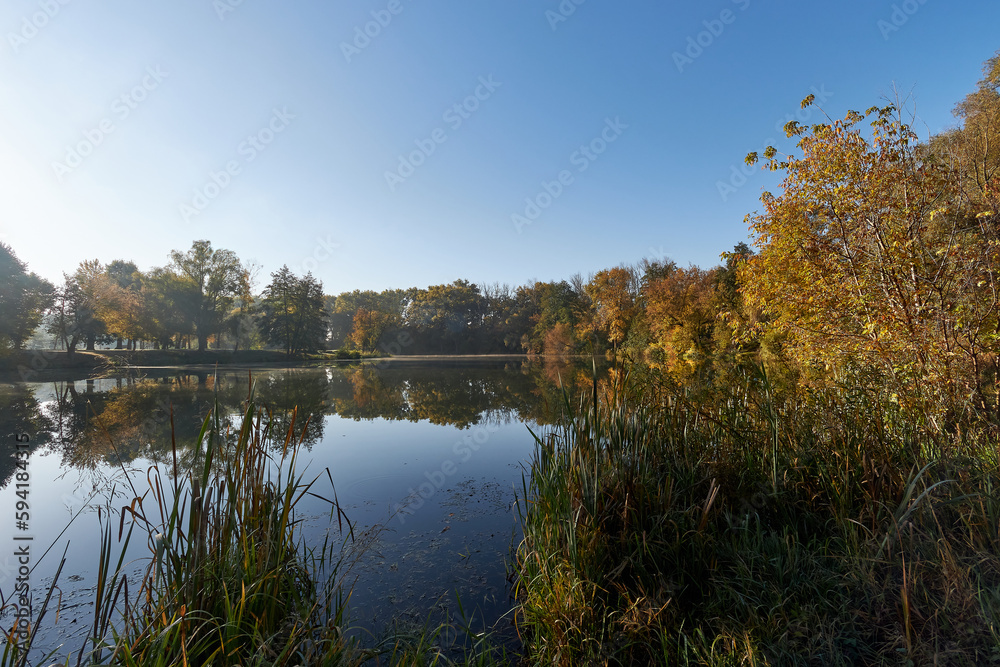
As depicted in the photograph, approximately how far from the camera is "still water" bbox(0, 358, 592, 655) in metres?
3.28

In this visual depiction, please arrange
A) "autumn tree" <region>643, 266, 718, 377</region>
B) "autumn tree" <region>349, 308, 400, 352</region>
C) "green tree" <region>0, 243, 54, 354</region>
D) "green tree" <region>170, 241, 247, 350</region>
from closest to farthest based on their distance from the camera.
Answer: "autumn tree" <region>643, 266, 718, 377</region>, "green tree" <region>0, 243, 54, 354</region>, "green tree" <region>170, 241, 247, 350</region>, "autumn tree" <region>349, 308, 400, 352</region>

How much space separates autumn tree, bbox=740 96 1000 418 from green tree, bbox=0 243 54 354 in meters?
35.3

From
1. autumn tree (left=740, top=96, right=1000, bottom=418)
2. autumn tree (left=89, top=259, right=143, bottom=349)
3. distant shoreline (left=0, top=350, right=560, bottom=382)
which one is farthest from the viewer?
autumn tree (left=89, top=259, right=143, bottom=349)

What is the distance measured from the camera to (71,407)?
12.6 metres

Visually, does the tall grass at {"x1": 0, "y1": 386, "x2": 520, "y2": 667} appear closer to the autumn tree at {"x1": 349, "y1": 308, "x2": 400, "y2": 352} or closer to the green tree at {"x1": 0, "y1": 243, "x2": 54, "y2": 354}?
the green tree at {"x1": 0, "y1": 243, "x2": 54, "y2": 354}

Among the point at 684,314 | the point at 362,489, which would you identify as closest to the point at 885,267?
the point at 362,489

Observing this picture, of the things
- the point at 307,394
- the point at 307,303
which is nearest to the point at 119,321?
the point at 307,303

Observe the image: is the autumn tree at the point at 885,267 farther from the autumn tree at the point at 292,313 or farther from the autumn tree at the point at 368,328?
the autumn tree at the point at 368,328

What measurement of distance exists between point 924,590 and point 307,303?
48.0 m

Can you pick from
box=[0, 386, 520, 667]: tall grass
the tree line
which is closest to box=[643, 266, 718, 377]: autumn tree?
the tree line

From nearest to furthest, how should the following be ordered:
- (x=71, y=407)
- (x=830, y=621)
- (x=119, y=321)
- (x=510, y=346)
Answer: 1. (x=830, y=621)
2. (x=71, y=407)
3. (x=119, y=321)
4. (x=510, y=346)

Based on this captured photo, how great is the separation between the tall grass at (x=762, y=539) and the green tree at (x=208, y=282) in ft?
148

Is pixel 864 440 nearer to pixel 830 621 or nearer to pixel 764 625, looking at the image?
pixel 830 621

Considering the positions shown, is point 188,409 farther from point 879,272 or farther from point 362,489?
point 879,272
